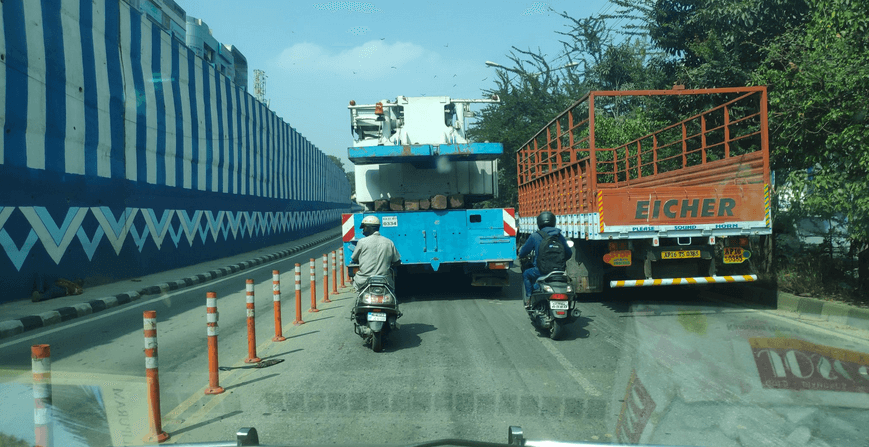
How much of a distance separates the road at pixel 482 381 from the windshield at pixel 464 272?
38 mm

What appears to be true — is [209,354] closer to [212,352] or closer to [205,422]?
[212,352]

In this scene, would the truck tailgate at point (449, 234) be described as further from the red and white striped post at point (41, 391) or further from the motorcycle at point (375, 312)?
the red and white striped post at point (41, 391)

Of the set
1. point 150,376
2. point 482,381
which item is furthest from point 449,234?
point 150,376

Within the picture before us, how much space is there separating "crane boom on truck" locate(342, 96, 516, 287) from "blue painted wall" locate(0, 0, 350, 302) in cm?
582

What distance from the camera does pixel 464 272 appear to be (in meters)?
12.7

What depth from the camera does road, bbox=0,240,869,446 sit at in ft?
15.4

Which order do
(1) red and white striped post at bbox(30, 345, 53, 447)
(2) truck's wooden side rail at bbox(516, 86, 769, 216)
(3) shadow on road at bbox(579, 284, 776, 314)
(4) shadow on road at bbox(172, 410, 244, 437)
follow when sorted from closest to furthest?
(1) red and white striped post at bbox(30, 345, 53, 447) → (4) shadow on road at bbox(172, 410, 244, 437) → (2) truck's wooden side rail at bbox(516, 86, 769, 216) → (3) shadow on road at bbox(579, 284, 776, 314)

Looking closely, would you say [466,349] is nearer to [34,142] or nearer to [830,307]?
[830,307]

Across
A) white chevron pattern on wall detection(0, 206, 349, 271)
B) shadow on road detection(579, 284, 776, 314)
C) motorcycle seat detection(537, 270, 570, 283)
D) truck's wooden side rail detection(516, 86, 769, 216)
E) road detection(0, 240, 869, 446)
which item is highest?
truck's wooden side rail detection(516, 86, 769, 216)

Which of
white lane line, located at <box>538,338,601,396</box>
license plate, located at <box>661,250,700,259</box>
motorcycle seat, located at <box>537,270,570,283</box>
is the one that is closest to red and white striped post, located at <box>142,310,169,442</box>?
white lane line, located at <box>538,338,601,396</box>

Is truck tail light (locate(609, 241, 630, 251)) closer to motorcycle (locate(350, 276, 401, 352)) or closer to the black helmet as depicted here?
the black helmet

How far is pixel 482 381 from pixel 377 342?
1784 mm

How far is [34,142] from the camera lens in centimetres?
1259

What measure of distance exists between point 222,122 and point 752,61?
1849 centimetres
